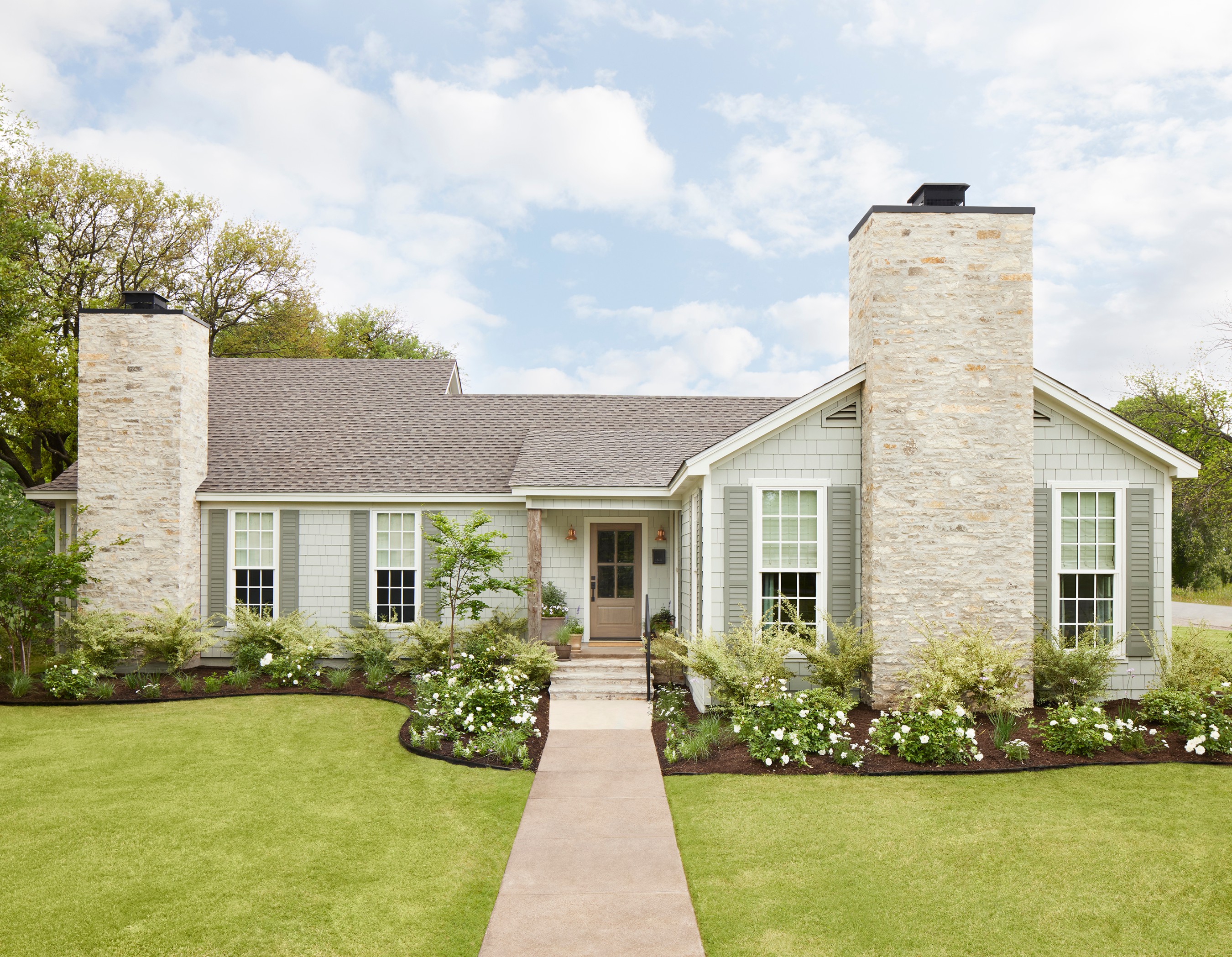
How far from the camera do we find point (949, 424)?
9.53 meters

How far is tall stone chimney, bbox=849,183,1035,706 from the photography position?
9.51m

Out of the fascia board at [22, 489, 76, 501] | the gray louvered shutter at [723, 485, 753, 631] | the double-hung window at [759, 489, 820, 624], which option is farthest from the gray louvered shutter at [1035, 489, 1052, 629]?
the fascia board at [22, 489, 76, 501]

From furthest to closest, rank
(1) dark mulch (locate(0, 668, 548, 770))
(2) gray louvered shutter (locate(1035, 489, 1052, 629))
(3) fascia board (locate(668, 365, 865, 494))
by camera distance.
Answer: (1) dark mulch (locate(0, 668, 548, 770)) → (2) gray louvered shutter (locate(1035, 489, 1052, 629)) → (3) fascia board (locate(668, 365, 865, 494))

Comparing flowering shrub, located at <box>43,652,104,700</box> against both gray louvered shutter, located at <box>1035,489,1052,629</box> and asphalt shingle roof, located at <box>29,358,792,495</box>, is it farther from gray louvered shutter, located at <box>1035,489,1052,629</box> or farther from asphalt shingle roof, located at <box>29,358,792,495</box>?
gray louvered shutter, located at <box>1035,489,1052,629</box>

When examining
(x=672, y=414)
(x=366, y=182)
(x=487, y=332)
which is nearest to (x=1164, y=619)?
(x=672, y=414)

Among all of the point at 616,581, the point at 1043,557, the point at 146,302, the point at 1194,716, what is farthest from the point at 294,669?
the point at 1194,716

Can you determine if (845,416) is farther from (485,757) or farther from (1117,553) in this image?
(485,757)

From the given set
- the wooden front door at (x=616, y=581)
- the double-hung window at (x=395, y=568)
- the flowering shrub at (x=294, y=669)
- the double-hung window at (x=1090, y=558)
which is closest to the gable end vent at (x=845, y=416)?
the double-hung window at (x=1090, y=558)

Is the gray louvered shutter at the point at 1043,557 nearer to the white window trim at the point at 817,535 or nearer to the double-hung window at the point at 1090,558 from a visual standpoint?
the double-hung window at the point at 1090,558

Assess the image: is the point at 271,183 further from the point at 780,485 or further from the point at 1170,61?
the point at 1170,61

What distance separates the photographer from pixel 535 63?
1695cm

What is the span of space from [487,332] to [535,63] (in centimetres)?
1439

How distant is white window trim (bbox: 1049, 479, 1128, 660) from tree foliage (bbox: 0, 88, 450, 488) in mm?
18951

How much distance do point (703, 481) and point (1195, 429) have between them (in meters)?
17.0
